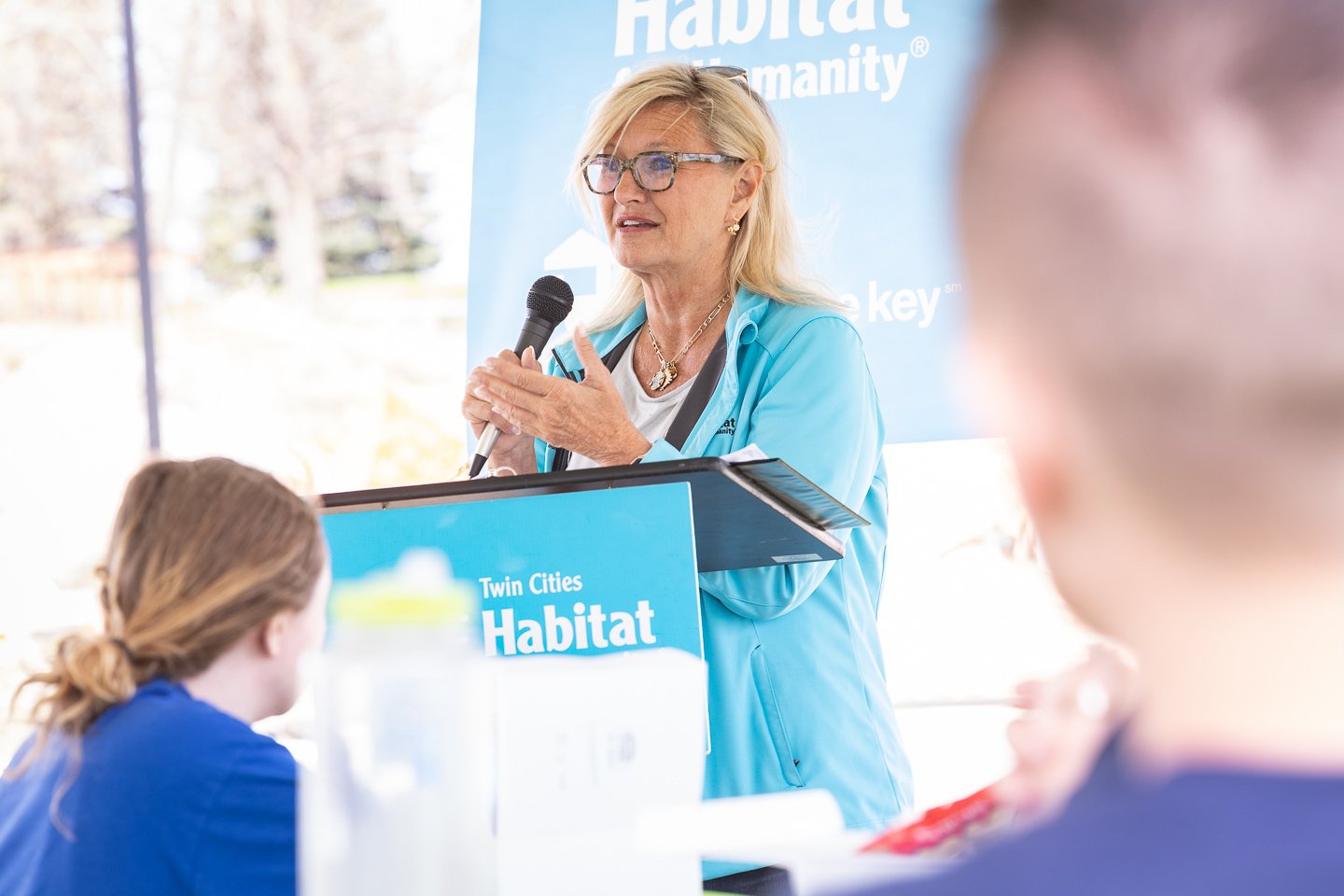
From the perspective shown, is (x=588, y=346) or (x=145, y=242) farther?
(x=145, y=242)

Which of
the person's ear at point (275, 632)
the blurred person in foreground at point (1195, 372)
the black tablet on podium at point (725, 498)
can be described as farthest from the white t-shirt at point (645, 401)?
the blurred person in foreground at point (1195, 372)

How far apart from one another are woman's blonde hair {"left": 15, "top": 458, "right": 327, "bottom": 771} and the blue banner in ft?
5.77

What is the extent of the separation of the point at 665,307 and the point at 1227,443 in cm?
183

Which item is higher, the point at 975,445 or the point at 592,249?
the point at 592,249

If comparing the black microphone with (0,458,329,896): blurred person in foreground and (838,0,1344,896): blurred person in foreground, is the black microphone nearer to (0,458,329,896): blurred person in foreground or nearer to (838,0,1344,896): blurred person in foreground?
(0,458,329,896): blurred person in foreground

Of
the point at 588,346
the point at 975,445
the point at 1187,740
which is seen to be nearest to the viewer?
the point at 1187,740

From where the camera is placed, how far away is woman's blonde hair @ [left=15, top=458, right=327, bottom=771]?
1283 mm

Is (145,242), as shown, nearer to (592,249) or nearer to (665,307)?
(592,249)

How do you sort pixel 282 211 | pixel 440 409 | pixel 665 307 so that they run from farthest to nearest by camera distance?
1. pixel 282 211
2. pixel 440 409
3. pixel 665 307

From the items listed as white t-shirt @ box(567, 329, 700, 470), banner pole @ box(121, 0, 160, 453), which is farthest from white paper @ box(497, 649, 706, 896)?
banner pole @ box(121, 0, 160, 453)

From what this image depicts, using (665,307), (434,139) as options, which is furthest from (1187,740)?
(434,139)

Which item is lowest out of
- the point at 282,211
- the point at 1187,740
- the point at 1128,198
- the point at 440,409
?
the point at 440,409

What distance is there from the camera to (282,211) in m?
10.5

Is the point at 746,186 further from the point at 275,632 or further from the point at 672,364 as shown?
the point at 275,632
